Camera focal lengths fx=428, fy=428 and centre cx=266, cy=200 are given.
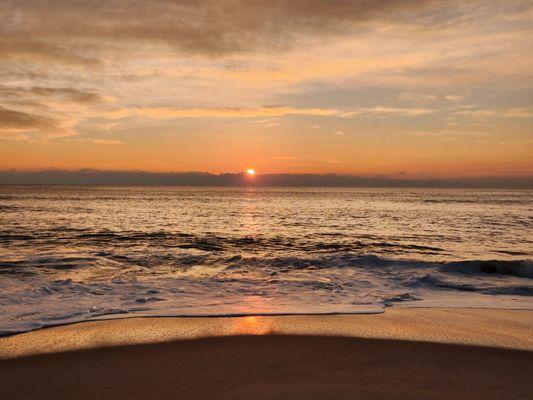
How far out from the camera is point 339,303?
9.52m

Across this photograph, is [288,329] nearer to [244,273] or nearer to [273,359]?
[273,359]

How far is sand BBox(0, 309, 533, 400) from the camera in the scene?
480 centimetres

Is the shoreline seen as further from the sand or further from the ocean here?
the ocean

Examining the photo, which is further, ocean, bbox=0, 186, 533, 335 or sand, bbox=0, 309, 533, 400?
ocean, bbox=0, 186, 533, 335

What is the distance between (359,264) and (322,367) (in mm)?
10635

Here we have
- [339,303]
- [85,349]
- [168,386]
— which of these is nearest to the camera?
[168,386]

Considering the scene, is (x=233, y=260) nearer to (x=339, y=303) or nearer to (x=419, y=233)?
(x=339, y=303)

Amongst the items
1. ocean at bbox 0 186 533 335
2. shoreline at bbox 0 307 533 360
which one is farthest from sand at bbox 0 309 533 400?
ocean at bbox 0 186 533 335

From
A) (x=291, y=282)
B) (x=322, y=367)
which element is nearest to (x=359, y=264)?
(x=291, y=282)

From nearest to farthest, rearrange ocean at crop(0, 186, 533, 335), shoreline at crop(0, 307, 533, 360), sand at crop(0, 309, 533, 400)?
1. sand at crop(0, 309, 533, 400)
2. shoreline at crop(0, 307, 533, 360)
3. ocean at crop(0, 186, 533, 335)

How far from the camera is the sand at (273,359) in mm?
4797

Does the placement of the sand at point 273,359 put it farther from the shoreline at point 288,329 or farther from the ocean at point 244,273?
the ocean at point 244,273

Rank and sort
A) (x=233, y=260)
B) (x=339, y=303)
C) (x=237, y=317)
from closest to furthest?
(x=237, y=317)
(x=339, y=303)
(x=233, y=260)

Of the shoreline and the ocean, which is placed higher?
the shoreline
